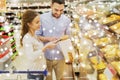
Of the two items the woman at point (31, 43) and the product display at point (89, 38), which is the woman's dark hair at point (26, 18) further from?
the product display at point (89, 38)

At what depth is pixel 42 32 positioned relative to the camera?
3801mm

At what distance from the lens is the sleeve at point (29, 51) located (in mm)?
3758

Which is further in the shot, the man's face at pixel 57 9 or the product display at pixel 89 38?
the man's face at pixel 57 9

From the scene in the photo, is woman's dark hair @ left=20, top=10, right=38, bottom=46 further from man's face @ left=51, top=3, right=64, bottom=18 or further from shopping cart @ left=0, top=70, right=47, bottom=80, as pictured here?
shopping cart @ left=0, top=70, right=47, bottom=80

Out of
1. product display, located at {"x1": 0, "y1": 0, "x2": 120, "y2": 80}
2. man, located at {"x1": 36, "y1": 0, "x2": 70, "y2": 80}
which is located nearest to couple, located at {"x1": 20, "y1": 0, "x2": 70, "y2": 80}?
man, located at {"x1": 36, "y1": 0, "x2": 70, "y2": 80}

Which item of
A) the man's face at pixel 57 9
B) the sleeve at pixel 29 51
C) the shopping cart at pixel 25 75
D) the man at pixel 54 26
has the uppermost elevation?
the man's face at pixel 57 9

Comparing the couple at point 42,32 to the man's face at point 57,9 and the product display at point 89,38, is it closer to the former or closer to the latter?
the man's face at point 57,9

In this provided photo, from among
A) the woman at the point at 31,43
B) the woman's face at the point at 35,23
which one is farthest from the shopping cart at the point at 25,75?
the woman's face at the point at 35,23

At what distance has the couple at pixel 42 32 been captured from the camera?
372 centimetres

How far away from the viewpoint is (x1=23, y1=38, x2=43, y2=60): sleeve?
12.3ft

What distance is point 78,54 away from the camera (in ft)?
16.3

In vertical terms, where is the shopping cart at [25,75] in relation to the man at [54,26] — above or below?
below

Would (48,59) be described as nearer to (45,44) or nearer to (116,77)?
(45,44)

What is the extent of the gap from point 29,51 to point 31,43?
133 mm
